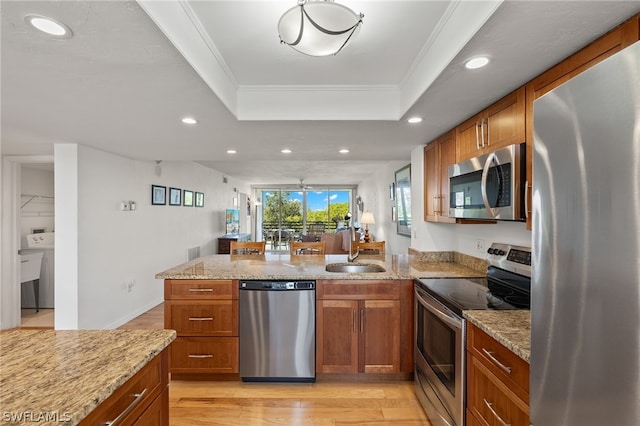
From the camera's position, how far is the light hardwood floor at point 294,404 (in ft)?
6.86

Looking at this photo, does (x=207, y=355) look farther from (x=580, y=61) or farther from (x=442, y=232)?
(x=580, y=61)

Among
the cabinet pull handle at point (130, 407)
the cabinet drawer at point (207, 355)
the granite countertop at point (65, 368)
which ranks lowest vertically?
the cabinet drawer at point (207, 355)

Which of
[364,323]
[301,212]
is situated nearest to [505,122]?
[364,323]

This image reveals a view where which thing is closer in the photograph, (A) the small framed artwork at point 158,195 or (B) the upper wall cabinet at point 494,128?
(B) the upper wall cabinet at point 494,128

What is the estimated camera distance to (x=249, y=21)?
1564mm

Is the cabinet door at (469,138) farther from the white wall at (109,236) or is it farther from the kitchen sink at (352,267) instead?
the white wall at (109,236)

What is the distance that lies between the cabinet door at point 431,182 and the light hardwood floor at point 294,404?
1.59m

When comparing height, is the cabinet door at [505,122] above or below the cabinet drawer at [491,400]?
above

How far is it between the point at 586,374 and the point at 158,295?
523 centimetres

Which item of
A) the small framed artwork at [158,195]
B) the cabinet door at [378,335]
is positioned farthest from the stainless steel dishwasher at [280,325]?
the small framed artwork at [158,195]

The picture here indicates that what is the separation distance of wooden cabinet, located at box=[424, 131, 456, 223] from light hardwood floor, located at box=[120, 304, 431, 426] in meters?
1.53

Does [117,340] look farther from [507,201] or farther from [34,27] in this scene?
[507,201]

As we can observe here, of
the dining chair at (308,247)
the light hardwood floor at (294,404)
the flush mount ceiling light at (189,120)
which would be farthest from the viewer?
the dining chair at (308,247)

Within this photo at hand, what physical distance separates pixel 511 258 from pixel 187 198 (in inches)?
203
